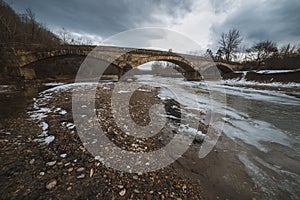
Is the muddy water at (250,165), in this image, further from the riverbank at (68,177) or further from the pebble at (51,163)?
the pebble at (51,163)

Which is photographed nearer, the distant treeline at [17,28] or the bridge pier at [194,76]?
the distant treeline at [17,28]

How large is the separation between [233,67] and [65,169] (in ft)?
131

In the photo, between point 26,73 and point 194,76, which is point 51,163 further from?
point 194,76

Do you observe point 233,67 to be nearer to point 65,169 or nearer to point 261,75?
point 261,75

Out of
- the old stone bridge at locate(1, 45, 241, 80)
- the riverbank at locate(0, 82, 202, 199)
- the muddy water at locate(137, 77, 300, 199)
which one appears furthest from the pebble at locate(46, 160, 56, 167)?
the old stone bridge at locate(1, 45, 241, 80)

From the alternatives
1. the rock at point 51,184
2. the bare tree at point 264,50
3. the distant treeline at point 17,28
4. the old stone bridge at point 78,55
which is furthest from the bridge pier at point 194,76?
the rock at point 51,184

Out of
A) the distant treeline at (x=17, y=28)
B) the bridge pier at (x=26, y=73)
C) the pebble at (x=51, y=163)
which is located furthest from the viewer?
the distant treeline at (x=17, y=28)

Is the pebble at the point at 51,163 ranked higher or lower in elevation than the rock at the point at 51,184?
lower

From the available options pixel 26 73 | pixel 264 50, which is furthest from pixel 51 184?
pixel 264 50

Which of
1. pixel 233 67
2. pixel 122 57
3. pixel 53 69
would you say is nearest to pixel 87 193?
pixel 122 57

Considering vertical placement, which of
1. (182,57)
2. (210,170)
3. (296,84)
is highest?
(182,57)

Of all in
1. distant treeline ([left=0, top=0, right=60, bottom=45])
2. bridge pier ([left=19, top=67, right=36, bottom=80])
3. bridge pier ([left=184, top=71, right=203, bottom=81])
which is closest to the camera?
bridge pier ([left=19, top=67, right=36, bottom=80])

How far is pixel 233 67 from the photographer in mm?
32531

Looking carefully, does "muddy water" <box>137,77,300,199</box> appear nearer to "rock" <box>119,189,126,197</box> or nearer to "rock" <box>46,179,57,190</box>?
"rock" <box>119,189,126,197</box>
